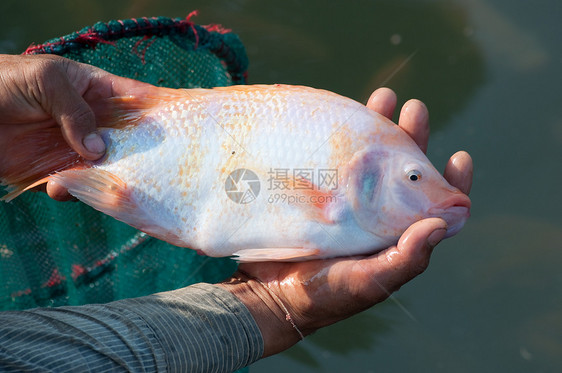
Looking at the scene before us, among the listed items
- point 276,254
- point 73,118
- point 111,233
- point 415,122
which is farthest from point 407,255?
point 111,233

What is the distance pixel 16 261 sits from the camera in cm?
322

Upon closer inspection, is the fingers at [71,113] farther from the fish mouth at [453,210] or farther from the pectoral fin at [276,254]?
the fish mouth at [453,210]

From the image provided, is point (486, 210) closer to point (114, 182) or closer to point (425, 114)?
point (425, 114)

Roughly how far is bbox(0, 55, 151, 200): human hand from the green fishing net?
0.44 m

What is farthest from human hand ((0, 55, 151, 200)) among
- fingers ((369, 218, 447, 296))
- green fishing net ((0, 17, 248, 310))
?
fingers ((369, 218, 447, 296))

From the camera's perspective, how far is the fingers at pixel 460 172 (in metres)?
2.60

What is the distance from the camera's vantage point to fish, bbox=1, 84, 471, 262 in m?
2.38

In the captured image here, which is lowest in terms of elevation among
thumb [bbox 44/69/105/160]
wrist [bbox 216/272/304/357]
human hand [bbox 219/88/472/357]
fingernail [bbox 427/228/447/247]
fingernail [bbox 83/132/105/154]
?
wrist [bbox 216/272/304/357]

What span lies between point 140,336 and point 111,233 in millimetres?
1492

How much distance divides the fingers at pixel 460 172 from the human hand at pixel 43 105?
172 centimetres

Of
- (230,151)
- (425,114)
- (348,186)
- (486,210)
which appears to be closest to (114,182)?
(230,151)

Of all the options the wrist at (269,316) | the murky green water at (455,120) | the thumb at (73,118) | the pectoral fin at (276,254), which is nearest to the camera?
the pectoral fin at (276,254)

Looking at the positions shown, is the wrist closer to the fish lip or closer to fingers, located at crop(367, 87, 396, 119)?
the fish lip

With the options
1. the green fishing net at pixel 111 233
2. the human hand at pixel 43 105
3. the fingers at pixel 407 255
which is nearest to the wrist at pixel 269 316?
the fingers at pixel 407 255
